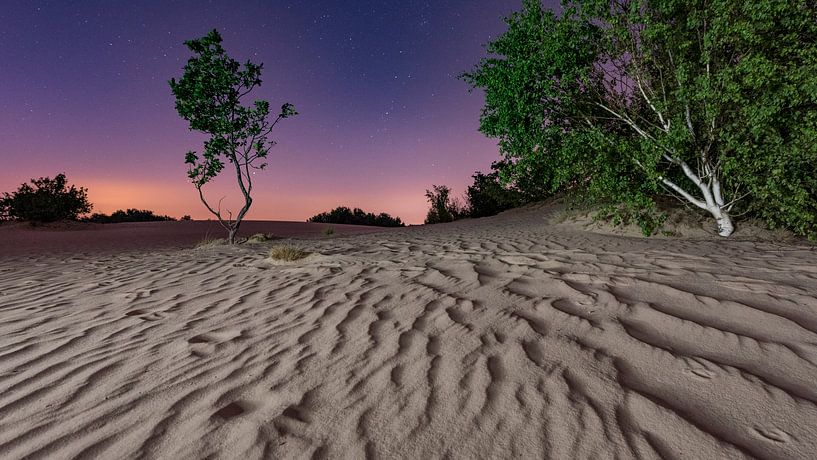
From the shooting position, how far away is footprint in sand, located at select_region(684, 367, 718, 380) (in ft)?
5.96

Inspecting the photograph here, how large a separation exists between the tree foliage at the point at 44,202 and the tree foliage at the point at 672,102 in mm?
19415

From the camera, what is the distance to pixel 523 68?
7781 mm

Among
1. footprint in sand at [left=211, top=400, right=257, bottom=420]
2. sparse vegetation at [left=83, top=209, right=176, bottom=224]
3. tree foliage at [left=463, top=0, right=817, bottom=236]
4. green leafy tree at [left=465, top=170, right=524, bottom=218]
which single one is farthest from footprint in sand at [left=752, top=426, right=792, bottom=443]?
sparse vegetation at [left=83, top=209, right=176, bottom=224]

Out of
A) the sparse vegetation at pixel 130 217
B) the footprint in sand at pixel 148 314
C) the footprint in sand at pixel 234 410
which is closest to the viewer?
the footprint in sand at pixel 234 410

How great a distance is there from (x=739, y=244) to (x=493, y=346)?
20.6ft

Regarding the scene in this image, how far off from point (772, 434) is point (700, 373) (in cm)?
44

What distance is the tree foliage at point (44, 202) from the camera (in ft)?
51.8

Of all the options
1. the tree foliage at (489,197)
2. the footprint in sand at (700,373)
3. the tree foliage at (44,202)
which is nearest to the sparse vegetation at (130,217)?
the tree foliage at (44,202)

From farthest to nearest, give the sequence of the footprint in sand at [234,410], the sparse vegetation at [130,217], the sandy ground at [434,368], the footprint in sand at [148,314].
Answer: the sparse vegetation at [130,217]
the footprint in sand at [148,314]
the footprint in sand at [234,410]
the sandy ground at [434,368]

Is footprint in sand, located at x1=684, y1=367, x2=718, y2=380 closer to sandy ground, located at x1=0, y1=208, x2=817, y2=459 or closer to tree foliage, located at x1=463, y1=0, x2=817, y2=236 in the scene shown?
sandy ground, located at x1=0, y1=208, x2=817, y2=459

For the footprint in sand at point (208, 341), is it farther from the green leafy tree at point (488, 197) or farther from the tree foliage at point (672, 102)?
the green leafy tree at point (488, 197)

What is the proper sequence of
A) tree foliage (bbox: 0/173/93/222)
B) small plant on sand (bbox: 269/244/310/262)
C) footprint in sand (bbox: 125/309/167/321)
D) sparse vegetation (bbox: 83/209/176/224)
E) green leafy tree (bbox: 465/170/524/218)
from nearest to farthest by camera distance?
footprint in sand (bbox: 125/309/167/321) → small plant on sand (bbox: 269/244/310/262) → tree foliage (bbox: 0/173/93/222) → green leafy tree (bbox: 465/170/524/218) → sparse vegetation (bbox: 83/209/176/224)

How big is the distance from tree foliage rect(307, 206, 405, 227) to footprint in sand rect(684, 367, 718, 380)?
25156 mm

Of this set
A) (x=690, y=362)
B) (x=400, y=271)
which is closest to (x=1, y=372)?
(x=400, y=271)
